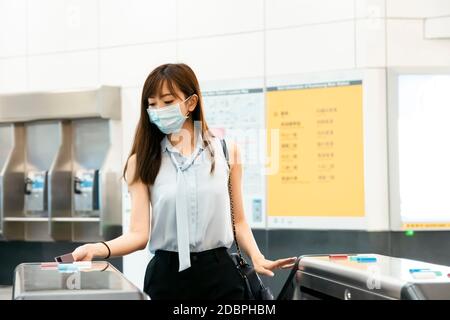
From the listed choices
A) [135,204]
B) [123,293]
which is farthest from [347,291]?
[135,204]

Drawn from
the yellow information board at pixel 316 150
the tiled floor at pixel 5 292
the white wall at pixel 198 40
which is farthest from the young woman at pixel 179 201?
the tiled floor at pixel 5 292

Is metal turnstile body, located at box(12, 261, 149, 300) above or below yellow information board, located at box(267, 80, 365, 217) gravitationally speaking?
below

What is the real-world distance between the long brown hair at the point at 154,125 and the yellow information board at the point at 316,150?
2247 millimetres

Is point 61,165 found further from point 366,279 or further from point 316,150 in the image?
point 366,279

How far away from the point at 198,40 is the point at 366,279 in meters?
3.47

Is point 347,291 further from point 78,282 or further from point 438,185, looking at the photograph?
point 438,185

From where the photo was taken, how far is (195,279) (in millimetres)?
2344

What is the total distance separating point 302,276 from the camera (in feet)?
7.41

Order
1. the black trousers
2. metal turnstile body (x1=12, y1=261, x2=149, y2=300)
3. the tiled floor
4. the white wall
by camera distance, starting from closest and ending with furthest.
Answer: metal turnstile body (x1=12, y1=261, x2=149, y2=300) < the black trousers < the white wall < the tiled floor

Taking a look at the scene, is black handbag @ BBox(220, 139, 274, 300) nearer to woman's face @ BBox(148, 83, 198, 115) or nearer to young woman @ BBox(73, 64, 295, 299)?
young woman @ BBox(73, 64, 295, 299)

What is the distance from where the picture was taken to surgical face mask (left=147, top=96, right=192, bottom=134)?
2387mm

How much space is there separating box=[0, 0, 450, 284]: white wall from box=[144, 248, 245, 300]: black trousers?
252 centimetres

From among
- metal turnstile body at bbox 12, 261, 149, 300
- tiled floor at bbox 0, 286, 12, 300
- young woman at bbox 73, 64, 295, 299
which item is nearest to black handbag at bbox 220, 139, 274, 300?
young woman at bbox 73, 64, 295, 299

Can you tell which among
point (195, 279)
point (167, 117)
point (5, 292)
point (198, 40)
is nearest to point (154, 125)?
point (167, 117)
